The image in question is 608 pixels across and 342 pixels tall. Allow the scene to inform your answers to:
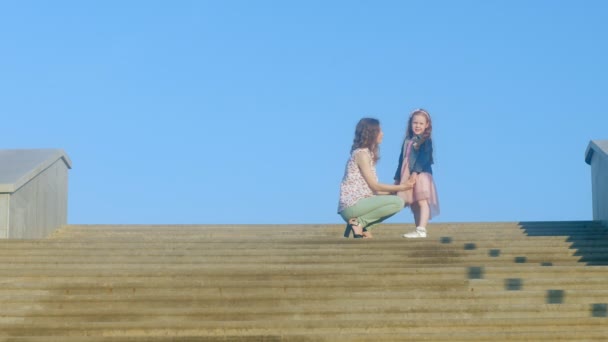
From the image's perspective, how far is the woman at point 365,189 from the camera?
14219 mm

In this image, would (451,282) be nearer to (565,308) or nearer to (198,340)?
(565,308)

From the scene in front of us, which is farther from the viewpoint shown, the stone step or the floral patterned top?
the floral patterned top

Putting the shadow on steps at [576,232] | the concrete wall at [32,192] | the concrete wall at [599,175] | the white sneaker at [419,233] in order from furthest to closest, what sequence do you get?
1. the concrete wall at [599,175]
2. the concrete wall at [32,192]
3. the white sneaker at [419,233]
4. the shadow on steps at [576,232]

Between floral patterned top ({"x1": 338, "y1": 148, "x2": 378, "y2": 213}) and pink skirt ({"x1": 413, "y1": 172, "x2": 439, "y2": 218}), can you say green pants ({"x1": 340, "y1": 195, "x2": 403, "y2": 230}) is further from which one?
pink skirt ({"x1": 413, "y1": 172, "x2": 439, "y2": 218})

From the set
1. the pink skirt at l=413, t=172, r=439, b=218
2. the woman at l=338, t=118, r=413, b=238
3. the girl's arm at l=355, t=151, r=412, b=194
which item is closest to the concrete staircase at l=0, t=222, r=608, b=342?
the woman at l=338, t=118, r=413, b=238

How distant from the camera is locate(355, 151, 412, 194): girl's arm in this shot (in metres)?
14.4

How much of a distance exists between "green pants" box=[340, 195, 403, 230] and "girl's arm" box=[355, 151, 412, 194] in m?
0.24

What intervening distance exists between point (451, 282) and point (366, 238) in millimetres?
2556

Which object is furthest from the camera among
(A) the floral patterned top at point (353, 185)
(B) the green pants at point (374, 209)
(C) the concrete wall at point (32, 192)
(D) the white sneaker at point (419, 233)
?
(C) the concrete wall at point (32, 192)

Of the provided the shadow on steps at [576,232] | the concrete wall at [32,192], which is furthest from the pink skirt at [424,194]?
the concrete wall at [32,192]

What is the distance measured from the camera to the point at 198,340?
9766mm

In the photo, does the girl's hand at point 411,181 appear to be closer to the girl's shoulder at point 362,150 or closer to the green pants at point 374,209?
the green pants at point 374,209

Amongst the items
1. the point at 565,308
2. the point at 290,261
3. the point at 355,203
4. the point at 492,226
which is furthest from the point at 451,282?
the point at 492,226

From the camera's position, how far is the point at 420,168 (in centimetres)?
1462
